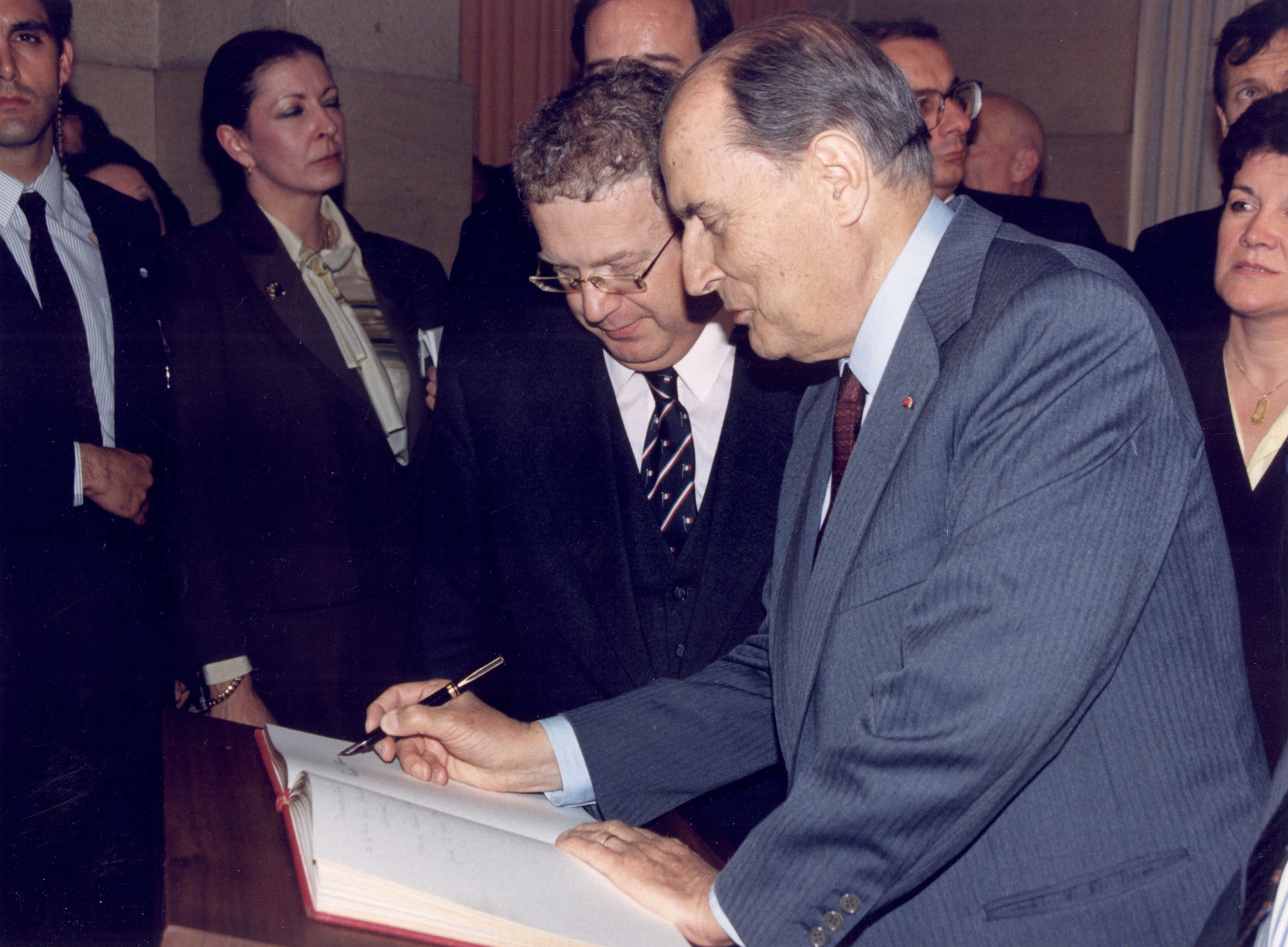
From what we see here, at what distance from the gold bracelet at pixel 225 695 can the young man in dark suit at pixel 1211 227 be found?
7.98ft

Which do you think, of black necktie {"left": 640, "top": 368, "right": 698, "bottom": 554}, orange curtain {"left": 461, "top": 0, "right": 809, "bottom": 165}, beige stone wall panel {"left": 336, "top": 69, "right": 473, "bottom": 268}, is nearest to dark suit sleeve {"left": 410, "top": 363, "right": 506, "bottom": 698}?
black necktie {"left": 640, "top": 368, "right": 698, "bottom": 554}

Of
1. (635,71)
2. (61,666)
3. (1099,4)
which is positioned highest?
(1099,4)

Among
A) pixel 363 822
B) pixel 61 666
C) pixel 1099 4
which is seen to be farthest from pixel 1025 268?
pixel 1099 4

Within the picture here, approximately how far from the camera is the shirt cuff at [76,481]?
2.52m

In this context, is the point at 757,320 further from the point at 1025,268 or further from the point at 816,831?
the point at 816,831

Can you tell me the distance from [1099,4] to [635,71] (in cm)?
426

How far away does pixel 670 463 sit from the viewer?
194 centimetres

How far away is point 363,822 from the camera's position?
110 cm

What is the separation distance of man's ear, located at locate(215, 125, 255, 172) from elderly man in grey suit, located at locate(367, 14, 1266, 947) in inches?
82.4

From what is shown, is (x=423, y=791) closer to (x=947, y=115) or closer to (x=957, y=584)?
(x=957, y=584)

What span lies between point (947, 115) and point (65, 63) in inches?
87.2

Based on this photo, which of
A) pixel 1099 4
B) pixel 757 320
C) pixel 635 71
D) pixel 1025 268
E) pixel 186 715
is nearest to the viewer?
pixel 1025 268

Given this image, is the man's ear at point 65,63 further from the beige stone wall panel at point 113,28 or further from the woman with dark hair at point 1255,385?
the woman with dark hair at point 1255,385

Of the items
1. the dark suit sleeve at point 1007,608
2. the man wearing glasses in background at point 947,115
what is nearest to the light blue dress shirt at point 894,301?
the dark suit sleeve at point 1007,608
